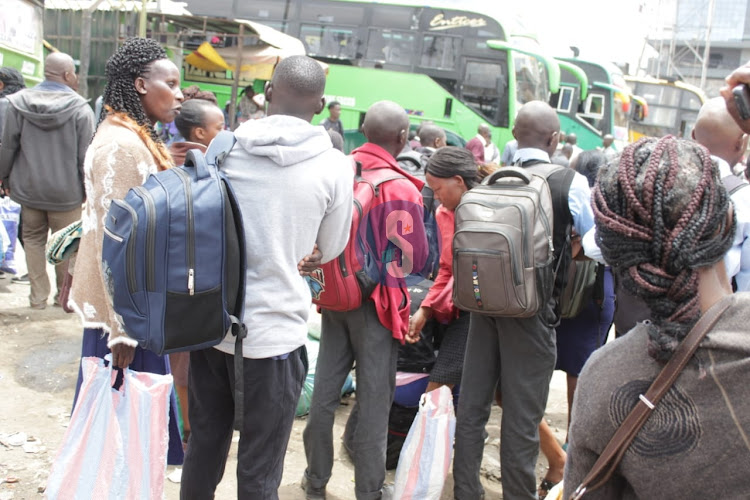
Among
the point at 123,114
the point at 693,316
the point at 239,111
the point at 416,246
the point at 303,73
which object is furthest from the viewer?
the point at 239,111

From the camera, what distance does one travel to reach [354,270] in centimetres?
302

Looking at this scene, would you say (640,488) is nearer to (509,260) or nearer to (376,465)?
(509,260)

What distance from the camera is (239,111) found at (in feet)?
41.9

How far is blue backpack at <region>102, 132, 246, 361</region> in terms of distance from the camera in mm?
2006

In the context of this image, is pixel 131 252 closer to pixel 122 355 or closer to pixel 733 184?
pixel 122 355

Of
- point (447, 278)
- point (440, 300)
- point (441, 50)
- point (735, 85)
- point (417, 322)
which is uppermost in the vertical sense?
point (441, 50)

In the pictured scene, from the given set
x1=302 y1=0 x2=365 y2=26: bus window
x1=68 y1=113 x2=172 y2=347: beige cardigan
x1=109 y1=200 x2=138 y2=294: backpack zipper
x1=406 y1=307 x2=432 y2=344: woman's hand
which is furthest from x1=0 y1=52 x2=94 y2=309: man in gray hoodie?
x1=302 y1=0 x2=365 y2=26: bus window

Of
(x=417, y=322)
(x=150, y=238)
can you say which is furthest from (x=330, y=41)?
(x=150, y=238)

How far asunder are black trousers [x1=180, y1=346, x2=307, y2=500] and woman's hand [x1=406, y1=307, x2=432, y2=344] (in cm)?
121

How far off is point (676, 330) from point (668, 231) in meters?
0.18

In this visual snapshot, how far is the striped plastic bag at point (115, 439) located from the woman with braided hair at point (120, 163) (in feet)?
0.44

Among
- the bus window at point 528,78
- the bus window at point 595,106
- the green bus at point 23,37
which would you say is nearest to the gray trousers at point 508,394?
the green bus at point 23,37

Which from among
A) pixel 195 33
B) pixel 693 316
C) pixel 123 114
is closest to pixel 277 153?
pixel 123 114

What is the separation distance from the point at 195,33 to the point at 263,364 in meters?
10.8
